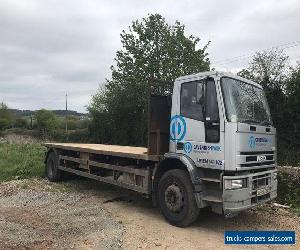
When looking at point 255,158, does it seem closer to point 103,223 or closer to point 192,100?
point 192,100

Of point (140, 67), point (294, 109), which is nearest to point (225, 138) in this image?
point (294, 109)

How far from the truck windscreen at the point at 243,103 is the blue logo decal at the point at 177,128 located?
1.05 meters

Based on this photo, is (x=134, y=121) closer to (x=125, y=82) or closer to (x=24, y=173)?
(x=125, y=82)

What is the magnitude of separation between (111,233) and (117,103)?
19260 millimetres

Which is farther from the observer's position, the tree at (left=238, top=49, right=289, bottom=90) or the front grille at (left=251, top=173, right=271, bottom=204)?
the tree at (left=238, top=49, right=289, bottom=90)

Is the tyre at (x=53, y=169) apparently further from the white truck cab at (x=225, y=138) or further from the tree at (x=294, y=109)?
the tree at (x=294, y=109)

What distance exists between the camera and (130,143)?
23406 millimetres

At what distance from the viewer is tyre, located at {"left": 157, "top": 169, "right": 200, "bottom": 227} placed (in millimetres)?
7352

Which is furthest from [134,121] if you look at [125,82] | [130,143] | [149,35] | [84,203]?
[84,203]

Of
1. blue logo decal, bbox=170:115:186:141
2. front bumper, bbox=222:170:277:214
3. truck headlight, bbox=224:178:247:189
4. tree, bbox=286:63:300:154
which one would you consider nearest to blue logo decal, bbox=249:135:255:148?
front bumper, bbox=222:170:277:214

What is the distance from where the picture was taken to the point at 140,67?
26.5 m

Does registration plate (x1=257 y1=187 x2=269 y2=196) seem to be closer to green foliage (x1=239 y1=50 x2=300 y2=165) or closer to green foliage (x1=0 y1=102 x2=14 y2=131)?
green foliage (x1=239 y1=50 x2=300 y2=165)

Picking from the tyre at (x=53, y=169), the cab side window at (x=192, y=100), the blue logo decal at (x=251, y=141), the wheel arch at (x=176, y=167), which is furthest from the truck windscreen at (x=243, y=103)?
the tyre at (x=53, y=169)

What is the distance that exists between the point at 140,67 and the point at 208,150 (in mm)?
19785
